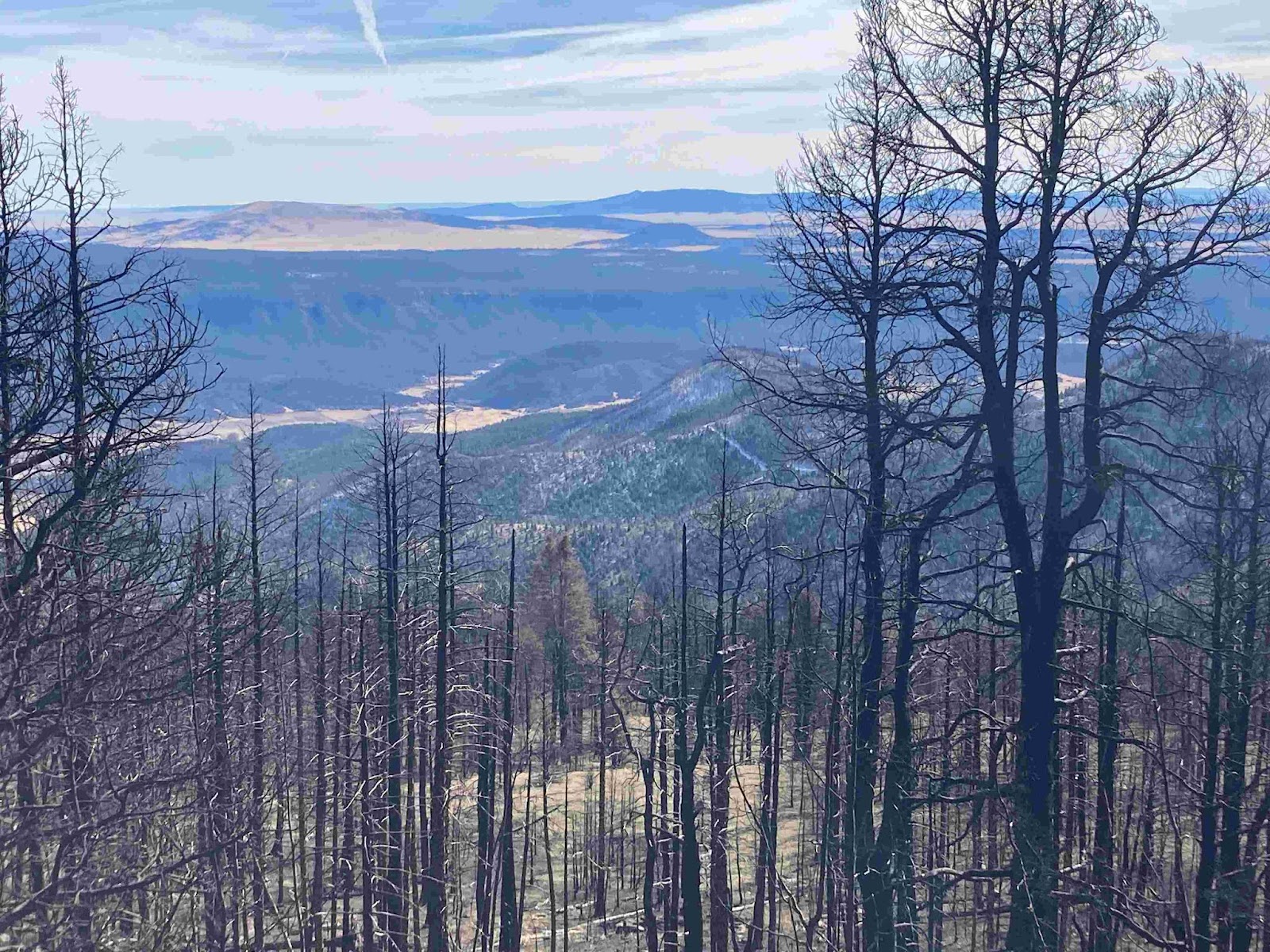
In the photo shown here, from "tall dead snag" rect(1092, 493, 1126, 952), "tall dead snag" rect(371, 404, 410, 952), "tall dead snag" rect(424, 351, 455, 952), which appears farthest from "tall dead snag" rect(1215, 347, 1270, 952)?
"tall dead snag" rect(371, 404, 410, 952)

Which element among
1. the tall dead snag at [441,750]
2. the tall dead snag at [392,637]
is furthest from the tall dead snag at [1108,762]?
the tall dead snag at [392,637]

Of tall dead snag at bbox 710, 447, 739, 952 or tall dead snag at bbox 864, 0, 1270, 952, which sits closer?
tall dead snag at bbox 864, 0, 1270, 952

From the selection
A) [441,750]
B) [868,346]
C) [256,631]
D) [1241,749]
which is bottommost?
[441,750]

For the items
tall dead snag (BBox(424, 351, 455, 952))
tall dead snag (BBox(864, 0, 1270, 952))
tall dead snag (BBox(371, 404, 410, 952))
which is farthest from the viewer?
tall dead snag (BBox(371, 404, 410, 952))

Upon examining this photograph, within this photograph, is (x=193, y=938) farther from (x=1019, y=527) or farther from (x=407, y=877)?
(x=1019, y=527)

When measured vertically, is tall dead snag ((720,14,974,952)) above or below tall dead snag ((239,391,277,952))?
above

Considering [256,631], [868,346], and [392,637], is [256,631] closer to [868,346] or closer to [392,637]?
[392,637]

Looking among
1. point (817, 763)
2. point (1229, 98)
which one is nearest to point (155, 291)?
point (1229, 98)

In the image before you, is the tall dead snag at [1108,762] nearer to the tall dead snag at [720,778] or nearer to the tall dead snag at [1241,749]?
the tall dead snag at [1241,749]

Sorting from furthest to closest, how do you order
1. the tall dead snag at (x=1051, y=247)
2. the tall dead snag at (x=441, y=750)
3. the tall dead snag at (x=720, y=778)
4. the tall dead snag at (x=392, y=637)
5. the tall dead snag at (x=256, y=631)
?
the tall dead snag at (x=392, y=637), the tall dead snag at (x=720, y=778), the tall dead snag at (x=256, y=631), the tall dead snag at (x=441, y=750), the tall dead snag at (x=1051, y=247)

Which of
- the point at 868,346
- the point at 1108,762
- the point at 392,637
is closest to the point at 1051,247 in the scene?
the point at 868,346

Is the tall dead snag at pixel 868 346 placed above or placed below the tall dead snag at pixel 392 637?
above

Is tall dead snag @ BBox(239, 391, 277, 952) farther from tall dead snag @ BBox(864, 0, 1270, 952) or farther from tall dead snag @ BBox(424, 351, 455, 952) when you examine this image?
tall dead snag @ BBox(864, 0, 1270, 952)
